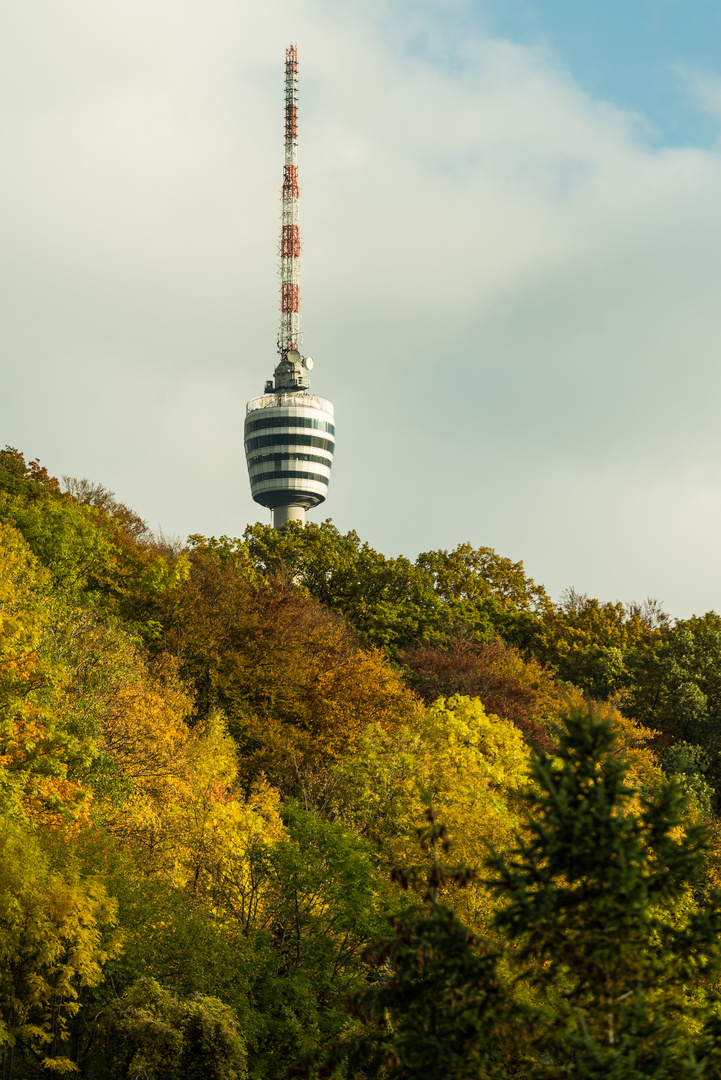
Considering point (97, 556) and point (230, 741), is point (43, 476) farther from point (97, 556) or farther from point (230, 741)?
point (230, 741)

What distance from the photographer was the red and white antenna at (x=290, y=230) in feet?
435

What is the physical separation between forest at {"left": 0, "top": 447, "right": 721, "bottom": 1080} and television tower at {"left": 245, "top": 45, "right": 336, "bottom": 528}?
6619cm

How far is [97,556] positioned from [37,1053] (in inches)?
1111

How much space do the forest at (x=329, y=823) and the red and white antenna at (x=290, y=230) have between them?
68207 mm

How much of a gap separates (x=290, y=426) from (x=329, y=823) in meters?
116

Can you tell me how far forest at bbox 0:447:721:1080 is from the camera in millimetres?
10094

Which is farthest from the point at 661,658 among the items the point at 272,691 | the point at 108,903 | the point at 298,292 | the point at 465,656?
the point at 298,292

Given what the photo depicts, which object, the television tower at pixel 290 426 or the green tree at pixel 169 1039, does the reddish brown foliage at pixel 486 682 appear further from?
the television tower at pixel 290 426

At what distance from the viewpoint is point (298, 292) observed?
5315 inches

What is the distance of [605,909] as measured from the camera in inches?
380

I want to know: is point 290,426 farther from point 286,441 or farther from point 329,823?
point 329,823

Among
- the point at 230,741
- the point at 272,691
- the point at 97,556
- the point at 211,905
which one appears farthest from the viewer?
the point at 97,556

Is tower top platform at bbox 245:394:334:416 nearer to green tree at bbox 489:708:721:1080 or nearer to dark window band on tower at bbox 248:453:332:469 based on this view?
dark window band on tower at bbox 248:453:332:469

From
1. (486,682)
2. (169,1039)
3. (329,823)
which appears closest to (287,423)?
(486,682)
